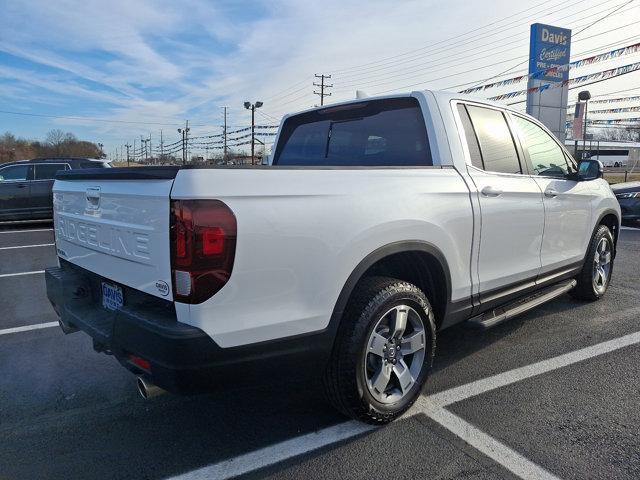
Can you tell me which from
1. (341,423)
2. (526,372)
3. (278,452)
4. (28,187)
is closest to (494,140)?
(526,372)

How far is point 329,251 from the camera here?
7.90 ft

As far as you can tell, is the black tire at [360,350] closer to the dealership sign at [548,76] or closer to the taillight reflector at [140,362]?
the taillight reflector at [140,362]

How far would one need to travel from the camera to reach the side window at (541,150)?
13.7ft

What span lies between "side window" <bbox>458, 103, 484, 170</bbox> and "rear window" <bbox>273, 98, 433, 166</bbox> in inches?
13.2

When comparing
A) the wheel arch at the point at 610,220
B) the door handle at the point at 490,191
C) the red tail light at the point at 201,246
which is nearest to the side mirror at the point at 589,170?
the wheel arch at the point at 610,220

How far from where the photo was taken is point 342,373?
8.55ft

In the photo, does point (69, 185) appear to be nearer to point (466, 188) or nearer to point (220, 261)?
point (220, 261)

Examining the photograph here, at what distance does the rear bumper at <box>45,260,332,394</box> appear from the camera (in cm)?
210

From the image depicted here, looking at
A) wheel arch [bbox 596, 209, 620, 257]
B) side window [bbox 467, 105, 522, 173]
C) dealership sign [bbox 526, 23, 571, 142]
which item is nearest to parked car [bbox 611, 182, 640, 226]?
wheel arch [bbox 596, 209, 620, 257]

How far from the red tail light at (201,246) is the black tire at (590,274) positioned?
4.18 metres

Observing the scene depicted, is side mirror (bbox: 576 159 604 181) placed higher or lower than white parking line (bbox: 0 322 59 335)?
higher

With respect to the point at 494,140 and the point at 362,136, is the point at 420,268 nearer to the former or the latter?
the point at 362,136

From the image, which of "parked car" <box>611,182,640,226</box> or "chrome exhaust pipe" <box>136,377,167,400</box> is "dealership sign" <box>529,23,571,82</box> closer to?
"parked car" <box>611,182,640,226</box>

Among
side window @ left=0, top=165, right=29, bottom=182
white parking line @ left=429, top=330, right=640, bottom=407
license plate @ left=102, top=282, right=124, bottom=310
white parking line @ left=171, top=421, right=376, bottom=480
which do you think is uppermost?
side window @ left=0, top=165, right=29, bottom=182
